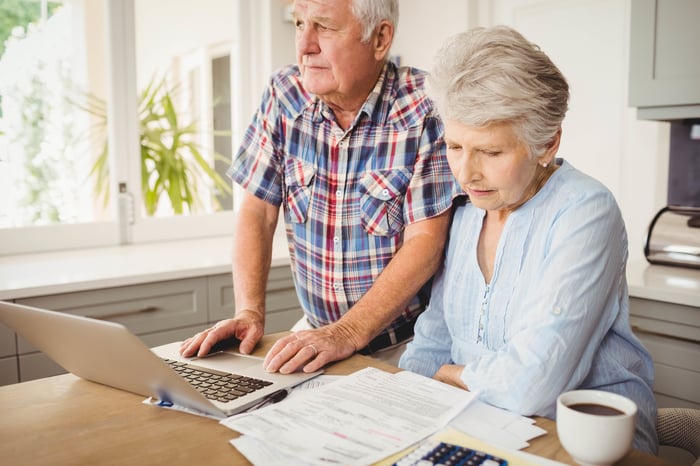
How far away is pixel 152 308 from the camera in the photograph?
A: 7.77 ft

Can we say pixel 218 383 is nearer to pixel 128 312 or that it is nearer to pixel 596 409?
pixel 596 409

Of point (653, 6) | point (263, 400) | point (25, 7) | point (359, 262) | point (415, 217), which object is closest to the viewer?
point (263, 400)

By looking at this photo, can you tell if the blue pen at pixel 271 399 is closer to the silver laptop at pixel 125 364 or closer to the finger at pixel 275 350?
the silver laptop at pixel 125 364

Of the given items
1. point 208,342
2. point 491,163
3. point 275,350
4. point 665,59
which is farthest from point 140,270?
point 665,59

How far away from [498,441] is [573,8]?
2458 mm

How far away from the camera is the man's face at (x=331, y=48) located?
1425mm

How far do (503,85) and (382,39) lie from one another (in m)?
0.50

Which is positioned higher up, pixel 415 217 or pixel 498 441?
pixel 415 217

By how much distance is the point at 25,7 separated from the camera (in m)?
2.74

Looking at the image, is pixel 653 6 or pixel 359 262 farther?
pixel 653 6

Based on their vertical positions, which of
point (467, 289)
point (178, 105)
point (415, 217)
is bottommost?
point (467, 289)

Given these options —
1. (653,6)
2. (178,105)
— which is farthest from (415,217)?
(178,105)

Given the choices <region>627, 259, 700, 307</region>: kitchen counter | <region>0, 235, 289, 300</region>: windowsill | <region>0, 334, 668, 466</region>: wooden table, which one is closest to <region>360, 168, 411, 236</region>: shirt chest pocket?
<region>0, 334, 668, 466</region>: wooden table

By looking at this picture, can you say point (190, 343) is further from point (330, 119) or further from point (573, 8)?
point (573, 8)
